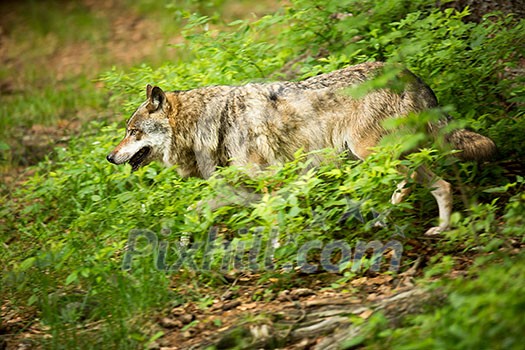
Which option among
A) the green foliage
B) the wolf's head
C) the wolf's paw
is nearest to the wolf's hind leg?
the wolf's paw

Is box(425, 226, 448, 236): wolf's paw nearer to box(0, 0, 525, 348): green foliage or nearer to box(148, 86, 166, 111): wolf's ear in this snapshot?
box(0, 0, 525, 348): green foliage

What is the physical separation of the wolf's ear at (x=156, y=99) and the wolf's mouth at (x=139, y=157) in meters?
0.36

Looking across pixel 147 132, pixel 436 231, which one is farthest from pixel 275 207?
pixel 147 132

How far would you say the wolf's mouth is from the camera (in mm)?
6363

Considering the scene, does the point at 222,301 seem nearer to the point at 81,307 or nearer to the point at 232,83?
the point at 81,307

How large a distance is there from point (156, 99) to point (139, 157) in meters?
0.53

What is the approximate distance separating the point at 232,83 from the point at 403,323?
353 centimetres

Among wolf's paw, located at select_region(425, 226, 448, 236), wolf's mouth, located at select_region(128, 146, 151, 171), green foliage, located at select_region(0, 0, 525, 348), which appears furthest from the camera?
wolf's mouth, located at select_region(128, 146, 151, 171)

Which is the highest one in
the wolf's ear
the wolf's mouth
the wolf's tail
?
the wolf's ear

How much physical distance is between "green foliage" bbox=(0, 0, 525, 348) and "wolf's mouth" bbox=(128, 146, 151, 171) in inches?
5.2

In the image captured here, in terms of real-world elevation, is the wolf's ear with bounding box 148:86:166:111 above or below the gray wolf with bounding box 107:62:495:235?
A: above

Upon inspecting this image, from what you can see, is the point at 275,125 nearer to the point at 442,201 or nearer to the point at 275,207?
the point at 275,207

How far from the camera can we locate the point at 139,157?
6.40m

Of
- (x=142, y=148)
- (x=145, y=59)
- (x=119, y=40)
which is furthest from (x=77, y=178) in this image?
(x=119, y=40)
